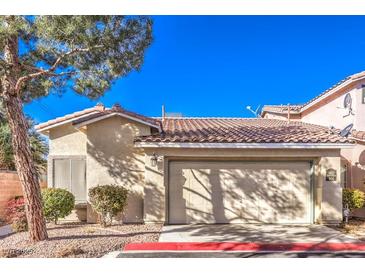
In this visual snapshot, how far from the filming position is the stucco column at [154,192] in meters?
13.1

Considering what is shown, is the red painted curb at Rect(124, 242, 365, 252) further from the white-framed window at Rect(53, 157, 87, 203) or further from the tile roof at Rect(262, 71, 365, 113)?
the tile roof at Rect(262, 71, 365, 113)

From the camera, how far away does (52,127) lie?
14.2 meters

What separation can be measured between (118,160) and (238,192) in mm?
5696

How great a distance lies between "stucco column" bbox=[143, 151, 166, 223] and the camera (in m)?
13.1

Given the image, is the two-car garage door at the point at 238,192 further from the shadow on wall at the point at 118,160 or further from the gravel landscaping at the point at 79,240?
the gravel landscaping at the point at 79,240

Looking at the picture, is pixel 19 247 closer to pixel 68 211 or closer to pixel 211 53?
pixel 68 211

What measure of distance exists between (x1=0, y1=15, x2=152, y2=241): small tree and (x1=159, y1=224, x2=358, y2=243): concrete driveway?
488cm

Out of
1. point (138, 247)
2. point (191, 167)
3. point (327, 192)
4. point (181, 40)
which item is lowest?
point (138, 247)

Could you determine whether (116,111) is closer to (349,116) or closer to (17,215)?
(17,215)

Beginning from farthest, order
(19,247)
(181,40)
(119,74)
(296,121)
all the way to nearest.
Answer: (296,121)
(181,40)
(119,74)
(19,247)

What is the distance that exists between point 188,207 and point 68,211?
5.21 m

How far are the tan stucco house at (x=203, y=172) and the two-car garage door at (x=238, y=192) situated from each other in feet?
0.15

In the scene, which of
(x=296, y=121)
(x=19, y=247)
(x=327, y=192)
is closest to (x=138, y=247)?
(x=19, y=247)

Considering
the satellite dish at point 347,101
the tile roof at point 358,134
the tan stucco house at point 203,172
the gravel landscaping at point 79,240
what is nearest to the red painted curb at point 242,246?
the gravel landscaping at point 79,240
